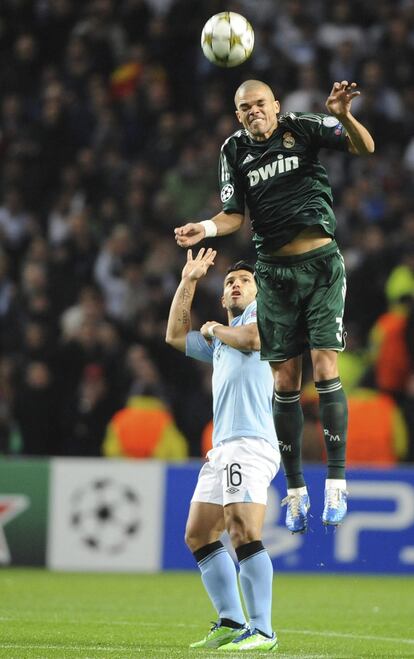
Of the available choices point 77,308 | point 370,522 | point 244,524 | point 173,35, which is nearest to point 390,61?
point 173,35

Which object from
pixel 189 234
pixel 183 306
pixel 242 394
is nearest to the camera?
pixel 189 234

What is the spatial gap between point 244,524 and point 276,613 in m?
2.78

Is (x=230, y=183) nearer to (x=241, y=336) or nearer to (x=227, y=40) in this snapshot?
(x=227, y=40)

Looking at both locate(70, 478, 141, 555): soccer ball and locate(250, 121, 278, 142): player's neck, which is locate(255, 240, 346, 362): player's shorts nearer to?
locate(250, 121, 278, 142): player's neck

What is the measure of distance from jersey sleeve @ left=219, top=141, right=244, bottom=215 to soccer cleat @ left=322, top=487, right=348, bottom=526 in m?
1.67

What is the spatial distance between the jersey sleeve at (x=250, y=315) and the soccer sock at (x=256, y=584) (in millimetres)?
1331

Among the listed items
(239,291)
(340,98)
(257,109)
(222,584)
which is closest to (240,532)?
(222,584)

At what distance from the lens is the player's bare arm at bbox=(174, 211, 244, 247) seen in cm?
762

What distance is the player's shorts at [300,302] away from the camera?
26.3ft

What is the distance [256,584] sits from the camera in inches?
327

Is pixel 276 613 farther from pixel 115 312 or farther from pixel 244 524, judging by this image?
pixel 115 312

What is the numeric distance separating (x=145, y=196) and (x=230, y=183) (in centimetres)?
882

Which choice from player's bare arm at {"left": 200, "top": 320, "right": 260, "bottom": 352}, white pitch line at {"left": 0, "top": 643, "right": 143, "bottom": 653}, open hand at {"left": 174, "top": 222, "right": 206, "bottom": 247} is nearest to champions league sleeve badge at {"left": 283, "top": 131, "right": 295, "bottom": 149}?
open hand at {"left": 174, "top": 222, "right": 206, "bottom": 247}

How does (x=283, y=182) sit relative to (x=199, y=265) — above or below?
above
